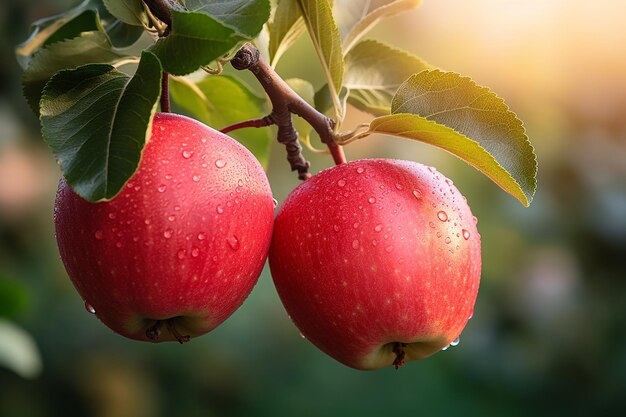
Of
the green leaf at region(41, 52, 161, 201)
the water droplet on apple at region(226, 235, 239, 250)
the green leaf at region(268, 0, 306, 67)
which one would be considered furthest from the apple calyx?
the green leaf at region(268, 0, 306, 67)

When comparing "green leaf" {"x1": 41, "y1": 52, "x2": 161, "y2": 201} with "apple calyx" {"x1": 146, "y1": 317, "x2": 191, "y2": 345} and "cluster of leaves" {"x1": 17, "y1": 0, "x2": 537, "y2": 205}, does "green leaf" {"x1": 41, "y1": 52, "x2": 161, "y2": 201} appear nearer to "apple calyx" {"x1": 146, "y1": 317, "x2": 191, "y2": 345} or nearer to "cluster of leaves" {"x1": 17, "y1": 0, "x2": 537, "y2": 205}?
"cluster of leaves" {"x1": 17, "y1": 0, "x2": 537, "y2": 205}

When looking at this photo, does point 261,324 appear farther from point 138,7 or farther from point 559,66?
point 138,7

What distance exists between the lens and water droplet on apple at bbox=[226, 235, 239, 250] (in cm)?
77

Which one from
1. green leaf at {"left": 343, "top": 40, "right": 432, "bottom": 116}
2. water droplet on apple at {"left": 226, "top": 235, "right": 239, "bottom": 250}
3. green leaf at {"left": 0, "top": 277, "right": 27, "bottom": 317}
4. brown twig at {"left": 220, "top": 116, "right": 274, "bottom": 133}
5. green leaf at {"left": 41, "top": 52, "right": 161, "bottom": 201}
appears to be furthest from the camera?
green leaf at {"left": 0, "top": 277, "right": 27, "bottom": 317}

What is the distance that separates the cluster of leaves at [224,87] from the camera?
67 cm

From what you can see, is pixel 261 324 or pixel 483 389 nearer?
pixel 483 389

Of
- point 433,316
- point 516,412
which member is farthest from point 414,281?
point 516,412

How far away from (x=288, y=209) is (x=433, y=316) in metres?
0.19

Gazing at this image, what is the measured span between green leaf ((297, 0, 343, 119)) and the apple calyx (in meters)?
0.29

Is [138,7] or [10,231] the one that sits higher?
[10,231]

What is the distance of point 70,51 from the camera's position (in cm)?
87

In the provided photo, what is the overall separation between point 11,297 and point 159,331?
827 millimetres

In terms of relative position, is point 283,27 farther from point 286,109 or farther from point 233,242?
point 233,242


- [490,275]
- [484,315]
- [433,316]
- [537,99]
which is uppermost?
[537,99]
